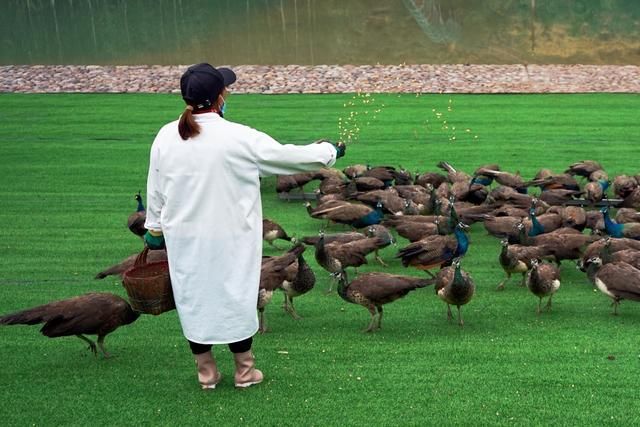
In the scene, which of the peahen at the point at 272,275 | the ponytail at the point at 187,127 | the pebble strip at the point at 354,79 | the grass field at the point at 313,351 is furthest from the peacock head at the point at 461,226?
the pebble strip at the point at 354,79

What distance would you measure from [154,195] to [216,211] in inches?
17.0

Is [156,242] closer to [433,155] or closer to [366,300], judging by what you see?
[366,300]

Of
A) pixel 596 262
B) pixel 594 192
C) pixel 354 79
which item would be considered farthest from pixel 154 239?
pixel 354 79

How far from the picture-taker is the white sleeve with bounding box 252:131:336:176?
5.65 metres

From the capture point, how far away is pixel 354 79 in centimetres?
2284

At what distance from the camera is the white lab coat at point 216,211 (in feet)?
18.5

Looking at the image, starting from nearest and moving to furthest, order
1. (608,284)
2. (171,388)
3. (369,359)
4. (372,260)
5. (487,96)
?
(171,388) < (369,359) < (608,284) < (372,260) < (487,96)

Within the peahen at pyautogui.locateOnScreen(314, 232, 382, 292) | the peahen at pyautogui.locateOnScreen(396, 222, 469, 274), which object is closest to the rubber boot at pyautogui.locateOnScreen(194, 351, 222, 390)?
the peahen at pyautogui.locateOnScreen(314, 232, 382, 292)

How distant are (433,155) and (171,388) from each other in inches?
369

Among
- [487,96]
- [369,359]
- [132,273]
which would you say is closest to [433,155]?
[487,96]

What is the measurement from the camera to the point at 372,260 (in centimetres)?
→ 988

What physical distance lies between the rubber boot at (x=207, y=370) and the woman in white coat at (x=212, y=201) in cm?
29

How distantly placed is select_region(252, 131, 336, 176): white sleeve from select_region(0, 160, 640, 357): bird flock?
66.3 inches

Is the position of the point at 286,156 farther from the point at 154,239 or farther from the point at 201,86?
the point at 154,239
